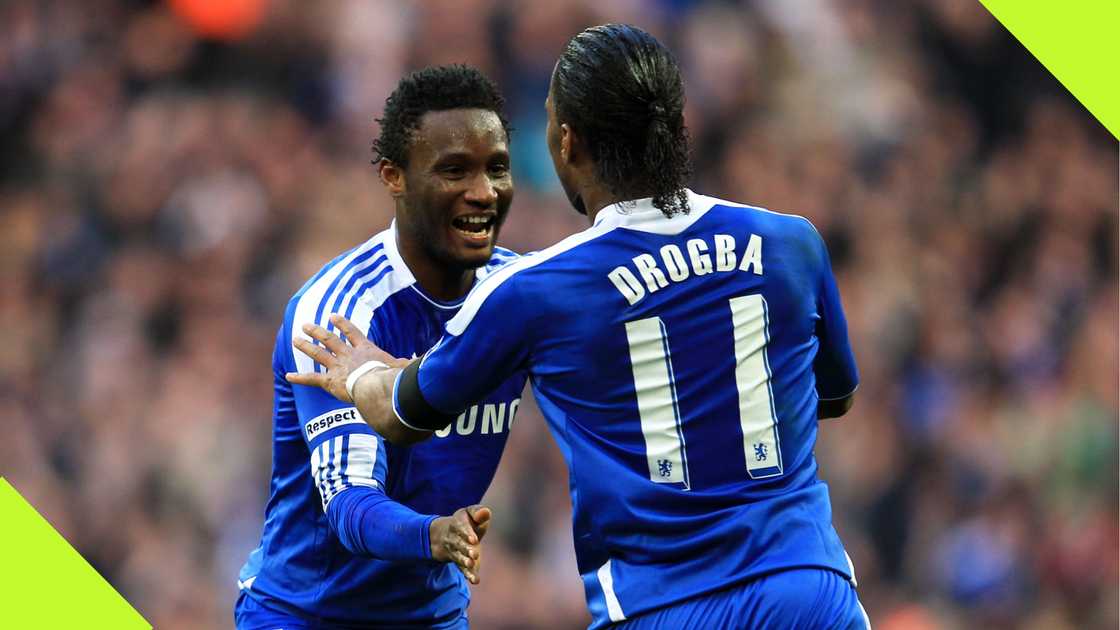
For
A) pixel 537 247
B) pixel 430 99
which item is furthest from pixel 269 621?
pixel 537 247

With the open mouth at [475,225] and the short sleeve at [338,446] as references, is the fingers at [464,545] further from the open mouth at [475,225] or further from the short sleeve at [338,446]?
the open mouth at [475,225]

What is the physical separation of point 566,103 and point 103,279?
6.73 metres

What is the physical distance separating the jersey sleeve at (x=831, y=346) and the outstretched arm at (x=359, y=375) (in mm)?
942

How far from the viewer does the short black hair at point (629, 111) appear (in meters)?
3.25

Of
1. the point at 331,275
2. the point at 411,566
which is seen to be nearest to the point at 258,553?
the point at 411,566

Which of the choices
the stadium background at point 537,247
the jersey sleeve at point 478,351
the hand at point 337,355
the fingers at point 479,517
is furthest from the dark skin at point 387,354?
the stadium background at point 537,247

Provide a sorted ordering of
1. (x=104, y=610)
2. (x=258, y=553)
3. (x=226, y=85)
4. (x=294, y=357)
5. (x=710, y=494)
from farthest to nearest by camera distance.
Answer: (x=226, y=85), (x=104, y=610), (x=258, y=553), (x=294, y=357), (x=710, y=494)

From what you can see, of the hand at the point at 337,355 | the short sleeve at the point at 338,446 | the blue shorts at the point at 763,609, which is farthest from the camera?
the short sleeve at the point at 338,446

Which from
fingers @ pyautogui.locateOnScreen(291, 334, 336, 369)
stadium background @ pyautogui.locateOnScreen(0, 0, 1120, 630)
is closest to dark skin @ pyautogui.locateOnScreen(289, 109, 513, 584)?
fingers @ pyautogui.locateOnScreen(291, 334, 336, 369)

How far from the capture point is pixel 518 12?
10.5 metres

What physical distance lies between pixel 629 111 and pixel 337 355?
40.4 inches

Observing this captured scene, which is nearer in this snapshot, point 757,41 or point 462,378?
point 462,378

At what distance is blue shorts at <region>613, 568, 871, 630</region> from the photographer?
3.14 meters

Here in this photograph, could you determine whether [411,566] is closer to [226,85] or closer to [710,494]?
[710,494]
